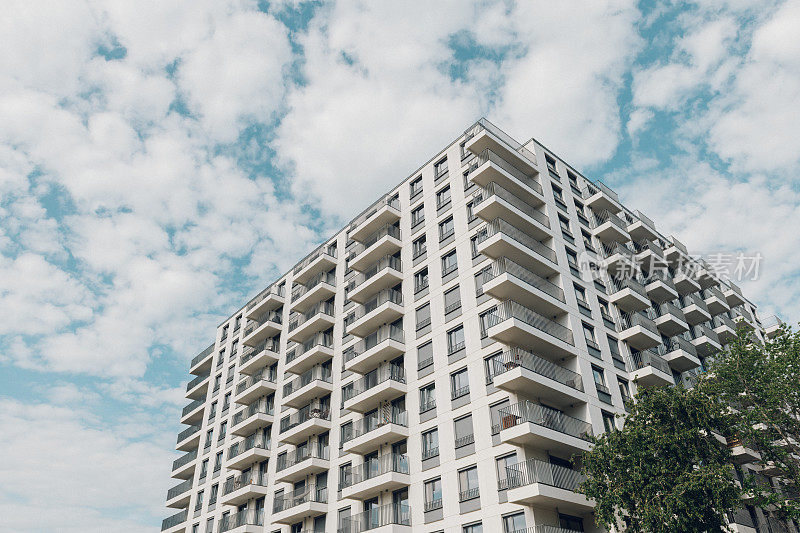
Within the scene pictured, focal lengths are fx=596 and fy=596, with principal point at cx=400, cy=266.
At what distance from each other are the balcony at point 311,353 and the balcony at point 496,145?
1899 centimetres

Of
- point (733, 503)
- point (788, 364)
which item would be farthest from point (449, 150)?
point (733, 503)

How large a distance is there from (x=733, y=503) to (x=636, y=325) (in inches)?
657

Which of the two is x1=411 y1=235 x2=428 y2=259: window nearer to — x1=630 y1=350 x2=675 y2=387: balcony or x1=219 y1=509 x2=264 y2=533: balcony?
x1=630 y1=350 x2=675 y2=387: balcony

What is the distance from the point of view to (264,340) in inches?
2255

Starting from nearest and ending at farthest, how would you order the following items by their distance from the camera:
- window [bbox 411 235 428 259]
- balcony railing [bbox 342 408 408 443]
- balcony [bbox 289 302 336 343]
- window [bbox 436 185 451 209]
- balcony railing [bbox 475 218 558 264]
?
balcony railing [bbox 342 408 408 443] < balcony railing [bbox 475 218 558 264] < window [bbox 411 235 428 259] < window [bbox 436 185 451 209] < balcony [bbox 289 302 336 343]

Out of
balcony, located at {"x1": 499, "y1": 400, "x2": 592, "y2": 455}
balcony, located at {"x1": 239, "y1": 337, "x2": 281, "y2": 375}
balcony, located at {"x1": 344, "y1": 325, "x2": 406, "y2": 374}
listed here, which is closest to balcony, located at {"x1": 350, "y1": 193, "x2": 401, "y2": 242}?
balcony, located at {"x1": 344, "y1": 325, "x2": 406, "y2": 374}

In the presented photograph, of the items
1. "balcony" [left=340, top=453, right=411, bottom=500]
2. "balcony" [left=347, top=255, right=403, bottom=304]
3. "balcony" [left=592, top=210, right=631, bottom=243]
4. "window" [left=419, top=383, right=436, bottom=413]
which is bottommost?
"balcony" [left=340, top=453, right=411, bottom=500]

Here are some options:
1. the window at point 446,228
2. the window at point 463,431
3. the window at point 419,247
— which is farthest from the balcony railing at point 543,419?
the window at point 419,247

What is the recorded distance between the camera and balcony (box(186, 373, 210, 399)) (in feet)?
215

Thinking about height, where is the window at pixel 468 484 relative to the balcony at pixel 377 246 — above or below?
below

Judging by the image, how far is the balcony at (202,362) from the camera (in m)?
67.4

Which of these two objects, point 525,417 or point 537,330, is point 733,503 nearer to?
point 525,417

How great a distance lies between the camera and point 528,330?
3391cm

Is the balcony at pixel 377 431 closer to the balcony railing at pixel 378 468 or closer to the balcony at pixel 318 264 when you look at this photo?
the balcony railing at pixel 378 468
